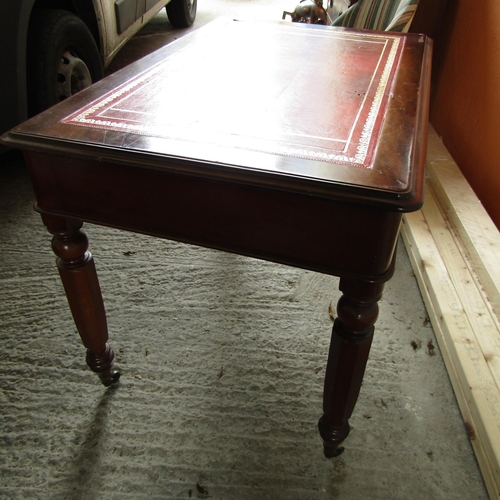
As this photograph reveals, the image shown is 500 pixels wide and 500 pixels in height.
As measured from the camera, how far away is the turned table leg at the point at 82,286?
91 centimetres

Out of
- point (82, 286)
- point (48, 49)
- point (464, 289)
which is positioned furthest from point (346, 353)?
point (48, 49)

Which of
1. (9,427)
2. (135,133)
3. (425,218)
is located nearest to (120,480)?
(9,427)

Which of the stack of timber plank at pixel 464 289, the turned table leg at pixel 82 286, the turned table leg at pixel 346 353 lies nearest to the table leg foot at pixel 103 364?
the turned table leg at pixel 82 286

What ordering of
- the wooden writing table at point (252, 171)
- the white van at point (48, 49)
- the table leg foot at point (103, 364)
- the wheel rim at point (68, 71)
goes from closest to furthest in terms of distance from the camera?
the wooden writing table at point (252, 171) → the table leg foot at point (103, 364) → the white van at point (48, 49) → the wheel rim at point (68, 71)

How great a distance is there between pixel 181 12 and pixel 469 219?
3.30m

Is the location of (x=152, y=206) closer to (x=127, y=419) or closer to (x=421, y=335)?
(x=127, y=419)

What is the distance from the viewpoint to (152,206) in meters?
0.78

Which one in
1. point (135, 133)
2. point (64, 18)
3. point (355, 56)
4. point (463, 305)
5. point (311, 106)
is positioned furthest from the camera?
point (64, 18)

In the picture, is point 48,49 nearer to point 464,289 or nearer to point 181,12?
point 464,289

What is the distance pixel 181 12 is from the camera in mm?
3908

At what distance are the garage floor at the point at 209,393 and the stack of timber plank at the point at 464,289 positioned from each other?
0.05 metres

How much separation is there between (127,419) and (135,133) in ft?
2.31

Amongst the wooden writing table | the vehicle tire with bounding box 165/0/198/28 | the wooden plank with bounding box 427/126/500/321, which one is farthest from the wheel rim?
the vehicle tire with bounding box 165/0/198/28

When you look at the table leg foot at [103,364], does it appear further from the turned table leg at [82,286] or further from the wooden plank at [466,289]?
the wooden plank at [466,289]
